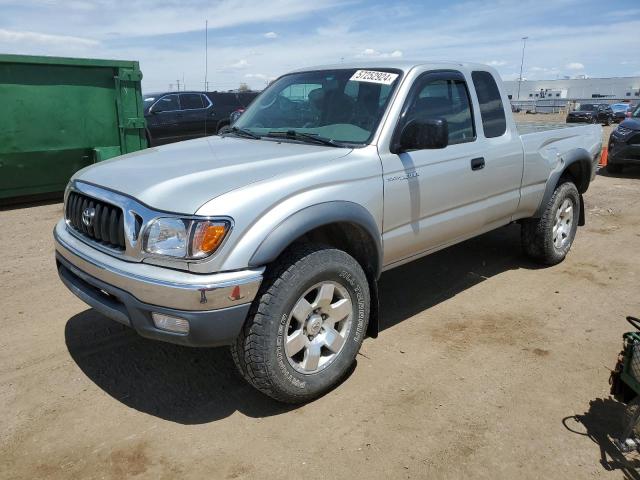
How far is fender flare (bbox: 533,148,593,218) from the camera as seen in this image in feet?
16.5

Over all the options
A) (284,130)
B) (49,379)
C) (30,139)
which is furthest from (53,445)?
(30,139)

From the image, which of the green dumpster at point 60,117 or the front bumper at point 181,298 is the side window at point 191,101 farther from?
the front bumper at point 181,298

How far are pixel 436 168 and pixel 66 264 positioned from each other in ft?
7.97

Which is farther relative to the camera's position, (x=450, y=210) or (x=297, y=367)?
(x=450, y=210)

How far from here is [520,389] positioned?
321 centimetres

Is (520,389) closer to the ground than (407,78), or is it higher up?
closer to the ground

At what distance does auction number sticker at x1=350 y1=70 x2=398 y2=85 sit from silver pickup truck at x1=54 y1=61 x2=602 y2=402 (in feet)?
0.04

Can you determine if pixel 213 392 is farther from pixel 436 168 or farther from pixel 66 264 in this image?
pixel 436 168

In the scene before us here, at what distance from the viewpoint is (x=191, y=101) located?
1270 centimetres

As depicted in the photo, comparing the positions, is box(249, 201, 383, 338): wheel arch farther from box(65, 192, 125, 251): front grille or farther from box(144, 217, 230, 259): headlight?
box(65, 192, 125, 251): front grille

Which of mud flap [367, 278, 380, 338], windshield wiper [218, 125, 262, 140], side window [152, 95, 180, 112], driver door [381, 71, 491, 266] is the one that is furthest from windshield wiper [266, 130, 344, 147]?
side window [152, 95, 180, 112]

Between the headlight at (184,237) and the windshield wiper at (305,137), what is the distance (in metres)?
1.15

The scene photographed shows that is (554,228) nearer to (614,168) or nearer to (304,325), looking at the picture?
(304,325)

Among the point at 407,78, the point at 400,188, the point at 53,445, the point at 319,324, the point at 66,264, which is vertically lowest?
the point at 53,445
